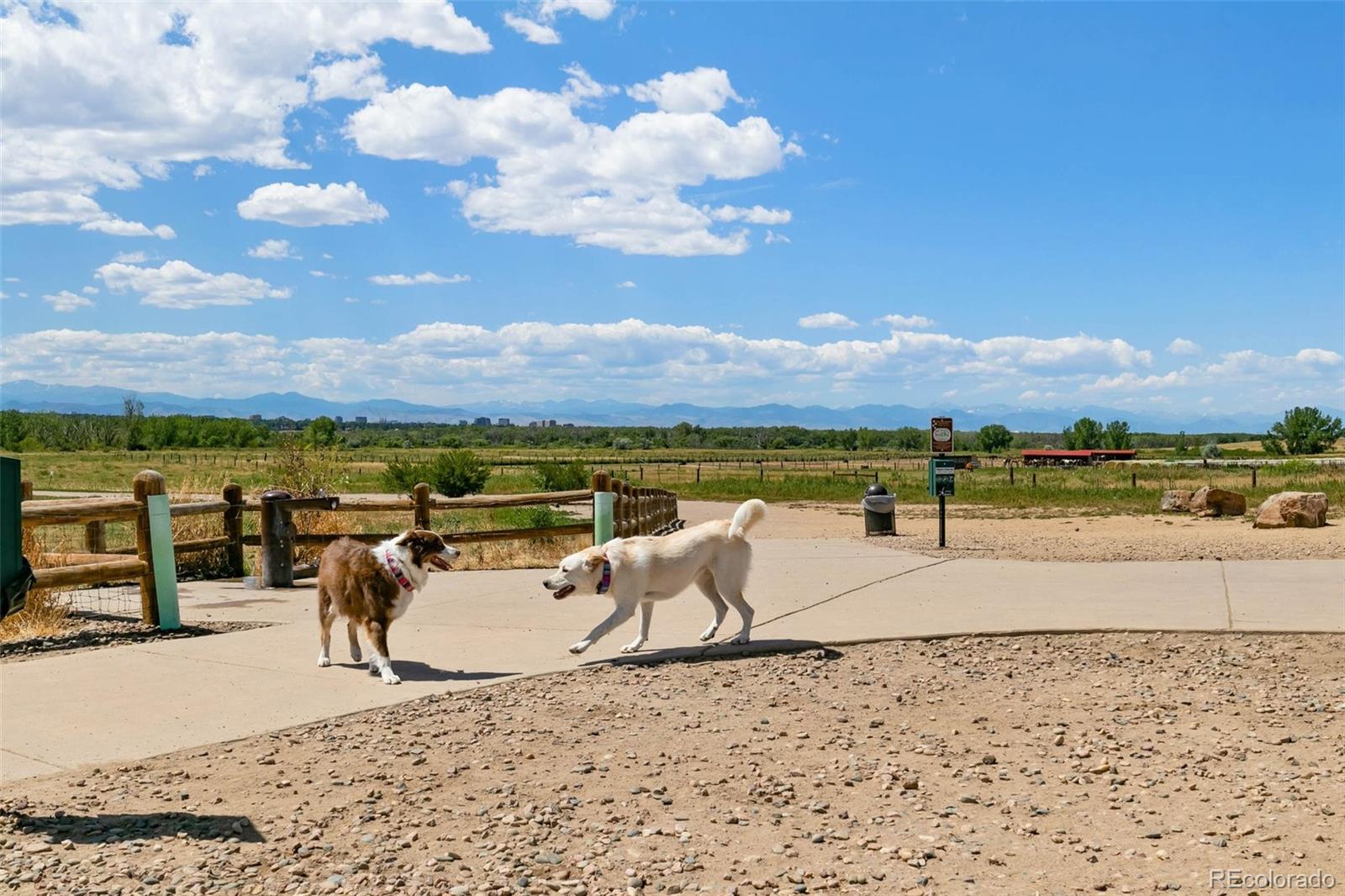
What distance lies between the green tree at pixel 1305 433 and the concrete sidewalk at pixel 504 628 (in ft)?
359

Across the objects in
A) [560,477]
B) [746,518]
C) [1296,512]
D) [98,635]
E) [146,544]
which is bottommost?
[1296,512]

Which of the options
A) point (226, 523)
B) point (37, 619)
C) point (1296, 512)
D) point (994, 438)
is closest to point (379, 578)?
point (37, 619)

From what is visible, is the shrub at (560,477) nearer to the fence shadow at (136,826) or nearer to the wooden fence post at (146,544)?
the wooden fence post at (146,544)

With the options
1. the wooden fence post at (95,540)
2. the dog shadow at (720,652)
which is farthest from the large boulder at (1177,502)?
the wooden fence post at (95,540)

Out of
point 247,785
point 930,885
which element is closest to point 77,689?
point 247,785

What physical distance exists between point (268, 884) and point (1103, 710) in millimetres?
5266

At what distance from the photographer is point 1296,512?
24.1m

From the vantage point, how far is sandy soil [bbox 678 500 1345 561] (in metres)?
18.2

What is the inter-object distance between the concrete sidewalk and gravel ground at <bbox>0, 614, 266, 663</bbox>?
0.39 metres

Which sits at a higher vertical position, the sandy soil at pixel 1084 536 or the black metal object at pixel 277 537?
the black metal object at pixel 277 537

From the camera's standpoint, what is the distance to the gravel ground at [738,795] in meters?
4.95

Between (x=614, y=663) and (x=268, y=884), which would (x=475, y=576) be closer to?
(x=614, y=663)

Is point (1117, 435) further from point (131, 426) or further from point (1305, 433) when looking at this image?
point (131, 426)

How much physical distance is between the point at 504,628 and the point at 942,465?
439 inches
